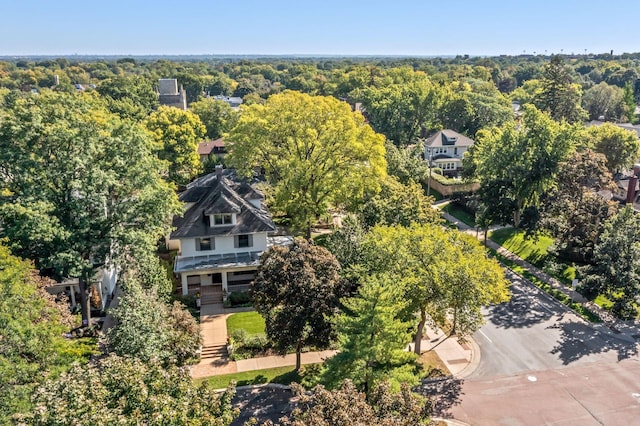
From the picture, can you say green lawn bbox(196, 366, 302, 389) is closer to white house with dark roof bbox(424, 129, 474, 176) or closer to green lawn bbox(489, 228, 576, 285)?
green lawn bbox(489, 228, 576, 285)

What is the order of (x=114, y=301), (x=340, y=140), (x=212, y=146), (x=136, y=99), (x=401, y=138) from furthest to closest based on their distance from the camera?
(x=136, y=99) < (x=401, y=138) < (x=212, y=146) < (x=340, y=140) < (x=114, y=301)

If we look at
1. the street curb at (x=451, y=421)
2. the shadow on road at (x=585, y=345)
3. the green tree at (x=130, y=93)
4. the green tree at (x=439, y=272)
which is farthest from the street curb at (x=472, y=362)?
the green tree at (x=130, y=93)

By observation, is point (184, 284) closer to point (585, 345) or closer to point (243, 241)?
point (243, 241)

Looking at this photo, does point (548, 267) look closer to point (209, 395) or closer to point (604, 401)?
point (604, 401)

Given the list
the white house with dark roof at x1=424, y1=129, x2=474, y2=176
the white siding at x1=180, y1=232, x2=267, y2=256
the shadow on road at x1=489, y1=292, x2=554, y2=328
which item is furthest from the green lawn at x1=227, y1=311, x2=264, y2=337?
the white house with dark roof at x1=424, y1=129, x2=474, y2=176

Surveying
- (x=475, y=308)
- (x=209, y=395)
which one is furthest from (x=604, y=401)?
(x=209, y=395)

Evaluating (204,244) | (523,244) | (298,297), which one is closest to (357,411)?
(298,297)

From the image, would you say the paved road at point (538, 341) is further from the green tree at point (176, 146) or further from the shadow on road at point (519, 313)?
the green tree at point (176, 146)
